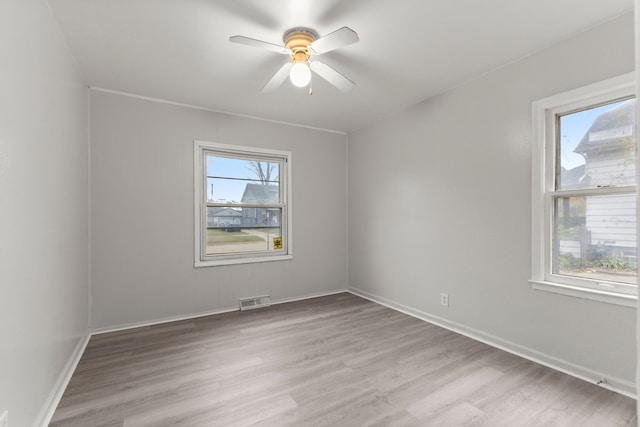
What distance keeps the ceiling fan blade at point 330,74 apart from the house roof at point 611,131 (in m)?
1.82

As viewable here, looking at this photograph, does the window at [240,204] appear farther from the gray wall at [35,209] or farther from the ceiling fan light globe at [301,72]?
the ceiling fan light globe at [301,72]

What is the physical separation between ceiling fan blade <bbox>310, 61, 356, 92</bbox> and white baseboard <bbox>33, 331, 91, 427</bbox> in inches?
108

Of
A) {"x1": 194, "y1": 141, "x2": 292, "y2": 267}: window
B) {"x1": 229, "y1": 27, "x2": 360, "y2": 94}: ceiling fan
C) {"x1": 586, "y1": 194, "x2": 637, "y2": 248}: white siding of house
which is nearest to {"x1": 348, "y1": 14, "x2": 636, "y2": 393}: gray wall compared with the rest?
{"x1": 586, "y1": 194, "x2": 637, "y2": 248}: white siding of house

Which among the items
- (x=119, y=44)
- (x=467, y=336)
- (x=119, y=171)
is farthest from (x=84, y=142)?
(x=467, y=336)

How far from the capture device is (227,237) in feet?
12.3

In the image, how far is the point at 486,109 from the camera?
2699 millimetres

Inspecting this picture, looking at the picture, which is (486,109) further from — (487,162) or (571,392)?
(571,392)

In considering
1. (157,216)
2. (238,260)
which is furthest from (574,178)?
(157,216)

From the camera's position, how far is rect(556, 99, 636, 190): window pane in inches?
78.7

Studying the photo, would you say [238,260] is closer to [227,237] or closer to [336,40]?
[227,237]

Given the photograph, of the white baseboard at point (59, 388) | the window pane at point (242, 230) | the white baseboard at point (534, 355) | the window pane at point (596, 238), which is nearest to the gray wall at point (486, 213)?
the white baseboard at point (534, 355)

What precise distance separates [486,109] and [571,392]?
7.45 feet

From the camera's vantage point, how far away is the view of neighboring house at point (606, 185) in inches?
78.4

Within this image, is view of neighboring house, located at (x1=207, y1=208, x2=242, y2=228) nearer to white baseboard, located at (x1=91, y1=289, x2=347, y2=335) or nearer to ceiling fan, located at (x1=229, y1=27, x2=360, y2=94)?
white baseboard, located at (x1=91, y1=289, x2=347, y2=335)
